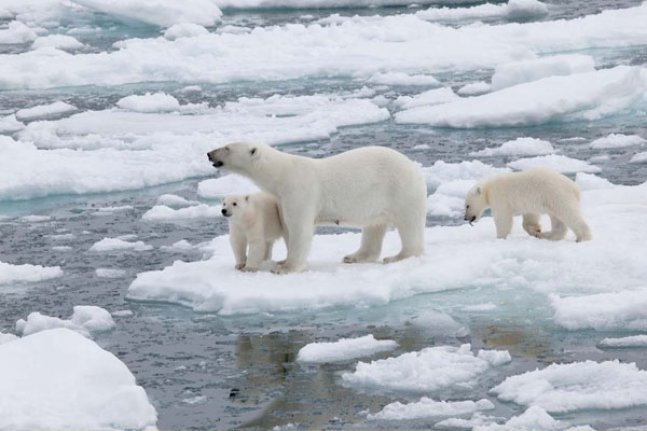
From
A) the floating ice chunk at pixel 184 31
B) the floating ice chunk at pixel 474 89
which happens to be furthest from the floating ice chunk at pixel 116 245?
the floating ice chunk at pixel 184 31

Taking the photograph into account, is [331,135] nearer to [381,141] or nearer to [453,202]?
[381,141]

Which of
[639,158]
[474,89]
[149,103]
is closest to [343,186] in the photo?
[639,158]

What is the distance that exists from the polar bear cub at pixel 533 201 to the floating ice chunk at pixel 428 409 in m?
2.41

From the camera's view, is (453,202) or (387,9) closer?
(453,202)

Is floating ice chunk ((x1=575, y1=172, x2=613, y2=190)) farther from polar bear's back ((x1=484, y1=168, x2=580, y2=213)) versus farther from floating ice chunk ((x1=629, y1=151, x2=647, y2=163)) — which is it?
polar bear's back ((x1=484, y1=168, x2=580, y2=213))

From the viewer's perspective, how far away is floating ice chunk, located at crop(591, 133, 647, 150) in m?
11.8

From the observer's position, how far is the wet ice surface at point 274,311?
5387mm

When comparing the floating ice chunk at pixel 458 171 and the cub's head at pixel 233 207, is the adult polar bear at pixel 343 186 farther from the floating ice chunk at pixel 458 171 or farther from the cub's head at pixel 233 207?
the floating ice chunk at pixel 458 171

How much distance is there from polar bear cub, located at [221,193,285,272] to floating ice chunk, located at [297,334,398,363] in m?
1.20

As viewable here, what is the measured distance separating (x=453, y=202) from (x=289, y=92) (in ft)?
23.0

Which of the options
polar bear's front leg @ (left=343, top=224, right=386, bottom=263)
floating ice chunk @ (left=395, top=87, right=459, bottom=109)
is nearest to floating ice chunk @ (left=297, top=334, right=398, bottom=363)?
polar bear's front leg @ (left=343, top=224, right=386, bottom=263)

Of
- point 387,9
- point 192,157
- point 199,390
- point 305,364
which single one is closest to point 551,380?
point 305,364

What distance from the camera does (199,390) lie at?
5.64m

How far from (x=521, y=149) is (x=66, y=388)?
24.3ft
